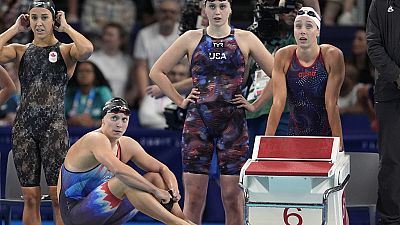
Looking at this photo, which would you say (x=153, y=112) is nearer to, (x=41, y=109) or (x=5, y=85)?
(x=5, y=85)

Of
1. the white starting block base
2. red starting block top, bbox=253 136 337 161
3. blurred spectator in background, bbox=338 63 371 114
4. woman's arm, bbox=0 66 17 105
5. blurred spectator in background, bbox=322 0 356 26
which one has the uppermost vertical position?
blurred spectator in background, bbox=322 0 356 26

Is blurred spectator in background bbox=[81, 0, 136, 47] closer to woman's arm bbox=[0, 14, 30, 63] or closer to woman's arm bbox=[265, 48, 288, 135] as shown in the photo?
woman's arm bbox=[0, 14, 30, 63]

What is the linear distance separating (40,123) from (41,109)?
10 centimetres

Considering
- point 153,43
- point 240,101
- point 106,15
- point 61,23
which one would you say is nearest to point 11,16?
point 106,15

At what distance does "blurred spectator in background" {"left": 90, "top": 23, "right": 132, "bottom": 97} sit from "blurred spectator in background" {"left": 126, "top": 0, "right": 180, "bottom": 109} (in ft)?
0.32

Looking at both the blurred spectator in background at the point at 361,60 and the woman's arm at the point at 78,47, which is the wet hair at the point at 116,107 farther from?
the blurred spectator in background at the point at 361,60

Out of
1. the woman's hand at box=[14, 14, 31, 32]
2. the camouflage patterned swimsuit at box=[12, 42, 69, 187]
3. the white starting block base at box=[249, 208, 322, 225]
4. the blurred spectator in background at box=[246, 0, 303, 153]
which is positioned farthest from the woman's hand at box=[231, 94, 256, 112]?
the woman's hand at box=[14, 14, 31, 32]

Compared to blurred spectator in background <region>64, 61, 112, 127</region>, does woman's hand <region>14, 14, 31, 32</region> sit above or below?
above

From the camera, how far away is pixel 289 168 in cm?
712

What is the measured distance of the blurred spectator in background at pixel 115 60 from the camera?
11.3 m

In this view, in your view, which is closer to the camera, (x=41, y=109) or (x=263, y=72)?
(x=41, y=109)

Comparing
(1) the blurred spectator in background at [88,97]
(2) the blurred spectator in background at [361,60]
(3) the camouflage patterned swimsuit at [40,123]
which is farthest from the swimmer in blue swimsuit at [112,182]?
(2) the blurred spectator in background at [361,60]

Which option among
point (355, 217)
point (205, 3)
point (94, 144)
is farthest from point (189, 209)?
point (355, 217)

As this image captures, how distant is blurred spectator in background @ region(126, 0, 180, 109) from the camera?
11.2m
